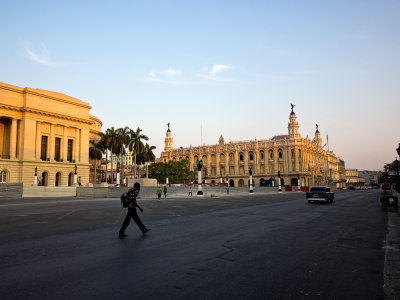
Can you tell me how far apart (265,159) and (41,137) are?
63.2 metres

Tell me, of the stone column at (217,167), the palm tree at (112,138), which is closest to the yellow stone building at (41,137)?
the palm tree at (112,138)

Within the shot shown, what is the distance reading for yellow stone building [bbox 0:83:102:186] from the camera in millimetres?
50844

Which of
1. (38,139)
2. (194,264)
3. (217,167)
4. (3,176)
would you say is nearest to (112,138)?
(38,139)

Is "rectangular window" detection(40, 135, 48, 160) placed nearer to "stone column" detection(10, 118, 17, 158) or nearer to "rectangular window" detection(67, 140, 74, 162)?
"stone column" detection(10, 118, 17, 158)

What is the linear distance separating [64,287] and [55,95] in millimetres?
60258

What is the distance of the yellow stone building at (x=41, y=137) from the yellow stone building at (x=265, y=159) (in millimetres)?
44998

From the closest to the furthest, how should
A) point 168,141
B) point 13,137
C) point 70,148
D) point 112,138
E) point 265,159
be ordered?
point 13,137 < point 70,148 < point 112,138 < point 265,159 < point 168,141

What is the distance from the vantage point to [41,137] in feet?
180

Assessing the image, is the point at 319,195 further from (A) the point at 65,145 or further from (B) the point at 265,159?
(B) the point at 265,159

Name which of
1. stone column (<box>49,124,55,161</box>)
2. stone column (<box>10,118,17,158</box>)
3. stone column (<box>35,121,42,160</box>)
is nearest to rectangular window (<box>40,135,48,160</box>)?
stone column (<box>49,124,55,161</box>)

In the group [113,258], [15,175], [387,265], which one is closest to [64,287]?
[113,258]

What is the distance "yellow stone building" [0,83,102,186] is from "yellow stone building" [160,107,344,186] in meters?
45.0

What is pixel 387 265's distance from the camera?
19.1ft

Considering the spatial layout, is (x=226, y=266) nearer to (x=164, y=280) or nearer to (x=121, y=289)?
(x=164, y=280)
